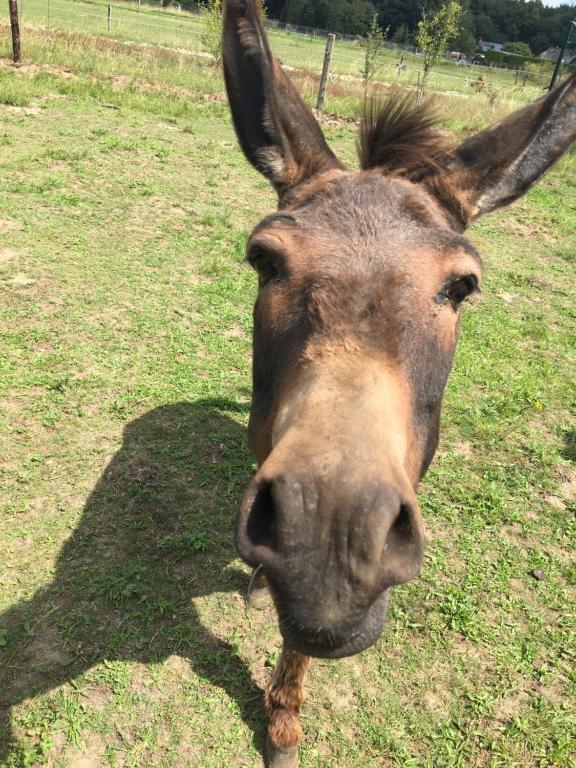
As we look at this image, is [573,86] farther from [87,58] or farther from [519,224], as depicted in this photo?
[87,58]

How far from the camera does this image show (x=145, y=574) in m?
4.10

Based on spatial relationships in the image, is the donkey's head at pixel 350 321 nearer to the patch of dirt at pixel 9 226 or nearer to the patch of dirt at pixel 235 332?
the patch of dirt at pixel 235 332

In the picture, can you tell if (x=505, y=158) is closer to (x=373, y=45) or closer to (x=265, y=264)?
(x=265, y=264)

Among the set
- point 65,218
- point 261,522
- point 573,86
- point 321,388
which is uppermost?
point 573,86

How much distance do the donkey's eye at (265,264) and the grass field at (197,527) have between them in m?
2.32

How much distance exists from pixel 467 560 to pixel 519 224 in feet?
33.1

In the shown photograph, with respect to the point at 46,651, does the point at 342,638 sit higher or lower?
higher

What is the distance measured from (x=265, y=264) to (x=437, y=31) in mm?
24056

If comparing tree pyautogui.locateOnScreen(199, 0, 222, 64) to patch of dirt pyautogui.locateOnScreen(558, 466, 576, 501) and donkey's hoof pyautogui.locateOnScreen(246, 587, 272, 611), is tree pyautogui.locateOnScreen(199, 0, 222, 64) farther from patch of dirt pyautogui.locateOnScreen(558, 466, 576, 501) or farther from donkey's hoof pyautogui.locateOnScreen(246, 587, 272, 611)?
donkey's hoof pyautogui.locateOnScreen(246, 587, 272, 611)

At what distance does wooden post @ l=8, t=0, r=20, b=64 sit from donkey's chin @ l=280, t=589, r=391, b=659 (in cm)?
1834

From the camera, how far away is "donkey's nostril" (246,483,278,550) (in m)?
1.65

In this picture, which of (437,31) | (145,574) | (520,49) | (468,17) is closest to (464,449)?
(145,574)

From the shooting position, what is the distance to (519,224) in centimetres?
1230

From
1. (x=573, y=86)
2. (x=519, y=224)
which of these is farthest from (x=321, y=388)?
(x=519, y=224)
